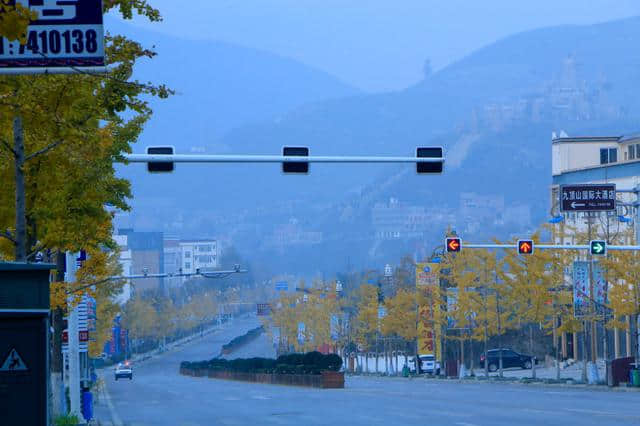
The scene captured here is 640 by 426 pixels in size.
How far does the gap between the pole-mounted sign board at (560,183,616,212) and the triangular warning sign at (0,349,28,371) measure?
125 feet

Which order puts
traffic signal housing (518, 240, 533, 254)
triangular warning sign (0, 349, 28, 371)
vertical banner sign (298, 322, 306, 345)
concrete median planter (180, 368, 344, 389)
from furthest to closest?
vertical banner sign (298, 322, 306, 345) < concrete median planter (180, 368, 344, 389) < traffic signal housing (518, 240, 533, 254) < triangular warning sign (0, 349, 28, 371)

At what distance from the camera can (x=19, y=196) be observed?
2358cm

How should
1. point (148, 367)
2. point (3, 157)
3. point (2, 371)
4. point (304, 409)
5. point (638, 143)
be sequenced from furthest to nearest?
point (148, 367) → point (638, 143) → point (304, 409) → point (3, 157) → point (2, 371)

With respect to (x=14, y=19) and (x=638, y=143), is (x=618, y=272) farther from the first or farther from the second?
(x=14, y=19)

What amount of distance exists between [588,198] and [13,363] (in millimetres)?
38697

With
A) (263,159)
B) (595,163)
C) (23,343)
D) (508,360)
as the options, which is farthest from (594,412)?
(595,163)

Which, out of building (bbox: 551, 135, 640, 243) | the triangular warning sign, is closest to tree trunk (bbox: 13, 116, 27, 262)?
the triangular warning sign

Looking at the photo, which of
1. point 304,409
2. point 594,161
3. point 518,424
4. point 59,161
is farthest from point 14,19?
point 594,161

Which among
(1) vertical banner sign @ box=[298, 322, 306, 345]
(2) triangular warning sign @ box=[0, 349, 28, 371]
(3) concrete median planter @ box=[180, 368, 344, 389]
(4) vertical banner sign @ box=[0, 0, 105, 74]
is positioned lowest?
(3) concrete median planter @ box=[180, 368, 344, 389]

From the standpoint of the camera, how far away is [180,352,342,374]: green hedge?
77225 mm

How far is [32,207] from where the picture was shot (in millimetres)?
28156

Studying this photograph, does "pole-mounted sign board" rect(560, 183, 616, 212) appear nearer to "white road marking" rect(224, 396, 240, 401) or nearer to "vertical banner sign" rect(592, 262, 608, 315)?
"vertical banner sign" rect(592, 262, 608, 315)

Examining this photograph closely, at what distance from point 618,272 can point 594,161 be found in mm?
39705

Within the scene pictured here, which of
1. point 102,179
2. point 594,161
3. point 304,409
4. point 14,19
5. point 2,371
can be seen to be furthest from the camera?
point 594,161
